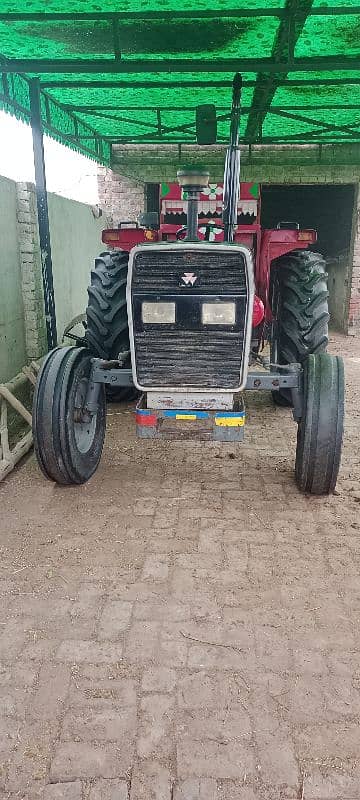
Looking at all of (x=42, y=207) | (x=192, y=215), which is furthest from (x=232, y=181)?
(x=42, y=207)

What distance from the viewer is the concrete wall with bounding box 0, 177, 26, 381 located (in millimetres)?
5098

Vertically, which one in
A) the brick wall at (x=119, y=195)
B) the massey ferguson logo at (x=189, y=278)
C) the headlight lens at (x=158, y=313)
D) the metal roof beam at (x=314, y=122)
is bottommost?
the headlight lens at (x=158, y=313)

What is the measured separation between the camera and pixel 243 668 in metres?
2.30

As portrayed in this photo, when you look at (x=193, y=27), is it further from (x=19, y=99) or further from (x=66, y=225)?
(x=66, y=225)

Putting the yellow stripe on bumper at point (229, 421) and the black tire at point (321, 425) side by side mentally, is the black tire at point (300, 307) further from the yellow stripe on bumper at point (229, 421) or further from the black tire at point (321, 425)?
the yellow stripe on bumper at point (229, 421)

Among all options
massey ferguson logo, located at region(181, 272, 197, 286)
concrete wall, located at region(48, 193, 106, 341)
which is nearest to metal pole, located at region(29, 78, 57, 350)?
concrete wall, located at region(48, 193, 106, 341)

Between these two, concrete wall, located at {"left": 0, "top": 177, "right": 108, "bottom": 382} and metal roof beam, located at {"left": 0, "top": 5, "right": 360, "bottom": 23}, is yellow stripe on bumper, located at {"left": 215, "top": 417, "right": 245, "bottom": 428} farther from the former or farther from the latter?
metal roof beam, located at {"left": 0, "top": 5, "right": 360, "bottom": 23}

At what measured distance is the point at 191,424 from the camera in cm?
355

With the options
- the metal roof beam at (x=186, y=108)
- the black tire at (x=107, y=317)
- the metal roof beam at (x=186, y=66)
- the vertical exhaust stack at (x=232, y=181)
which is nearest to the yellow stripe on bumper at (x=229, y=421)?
the vertical exhaust stack at (x=232, y=181)

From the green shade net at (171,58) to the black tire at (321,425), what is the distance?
2451mm

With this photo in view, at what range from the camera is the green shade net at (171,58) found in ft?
13.3

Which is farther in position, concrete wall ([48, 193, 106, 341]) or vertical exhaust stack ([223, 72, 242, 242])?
concrete wall ([48, 193, 106, 341])

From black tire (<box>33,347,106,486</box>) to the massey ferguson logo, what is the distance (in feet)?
3.15

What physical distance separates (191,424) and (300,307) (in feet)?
5.42
